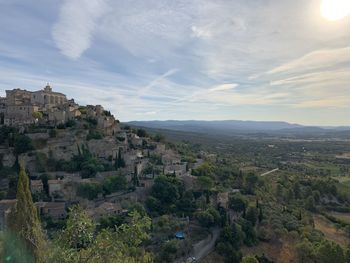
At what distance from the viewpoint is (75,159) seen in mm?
38781

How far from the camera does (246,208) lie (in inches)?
1348

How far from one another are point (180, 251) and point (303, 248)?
10.2 metres

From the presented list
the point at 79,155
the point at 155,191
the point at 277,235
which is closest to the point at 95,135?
the point at 79,155

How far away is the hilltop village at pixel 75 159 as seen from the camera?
32.8 metres

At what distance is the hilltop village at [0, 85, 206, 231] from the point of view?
32750 millimetres

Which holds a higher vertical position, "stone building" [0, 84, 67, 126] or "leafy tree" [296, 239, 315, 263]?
"stone building" [0, 84, 67, 126]

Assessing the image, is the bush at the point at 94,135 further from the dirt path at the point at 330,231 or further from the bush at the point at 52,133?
the dirt path at the point at 330,231

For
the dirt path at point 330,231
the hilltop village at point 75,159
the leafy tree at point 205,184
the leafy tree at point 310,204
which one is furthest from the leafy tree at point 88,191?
the leafy tree at point 310,204

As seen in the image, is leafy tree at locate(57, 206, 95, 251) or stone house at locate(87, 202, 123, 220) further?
stone house at locate(87, 202, 123, 220)

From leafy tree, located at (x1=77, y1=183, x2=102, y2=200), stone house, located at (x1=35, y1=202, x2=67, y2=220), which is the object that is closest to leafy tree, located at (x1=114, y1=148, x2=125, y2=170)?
leafy tree, located at (x1=77, y1=183, x2=102, y2=200)

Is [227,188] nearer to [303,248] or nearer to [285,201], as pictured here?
[285,201]

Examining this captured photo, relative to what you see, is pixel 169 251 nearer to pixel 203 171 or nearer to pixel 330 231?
pixel 203 171

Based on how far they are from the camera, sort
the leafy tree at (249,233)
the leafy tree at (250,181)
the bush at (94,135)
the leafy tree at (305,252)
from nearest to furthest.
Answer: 1. the leafy tree at (305,252)
2. the leafy tree at (249,233)
3. the bush at (94,135)
4. the leafy tree at (250,181)

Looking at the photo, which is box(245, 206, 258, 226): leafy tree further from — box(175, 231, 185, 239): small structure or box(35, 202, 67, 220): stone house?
box(35, 202, 67, 220): stone house
